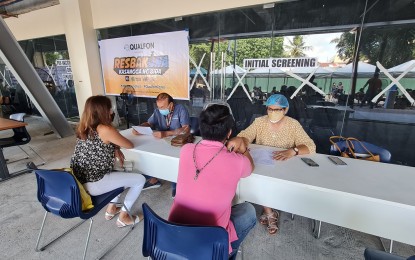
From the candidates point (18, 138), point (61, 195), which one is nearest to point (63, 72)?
point (18, 138)

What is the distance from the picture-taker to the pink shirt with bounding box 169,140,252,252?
0.93 meters

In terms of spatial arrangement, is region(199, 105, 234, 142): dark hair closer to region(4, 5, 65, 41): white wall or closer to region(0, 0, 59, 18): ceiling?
region(4, 5, 65, 41): white wall

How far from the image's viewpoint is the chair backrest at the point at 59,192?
1.25 m

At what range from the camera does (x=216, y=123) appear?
0.97 metres

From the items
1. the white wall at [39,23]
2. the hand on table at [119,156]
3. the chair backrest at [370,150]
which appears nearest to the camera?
the chair backrest at [370,150]

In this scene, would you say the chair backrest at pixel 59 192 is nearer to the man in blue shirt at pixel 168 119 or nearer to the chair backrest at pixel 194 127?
the man in blue shirt at pixel 168 119

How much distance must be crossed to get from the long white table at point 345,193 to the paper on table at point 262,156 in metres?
0.06

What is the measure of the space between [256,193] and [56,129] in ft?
14.9

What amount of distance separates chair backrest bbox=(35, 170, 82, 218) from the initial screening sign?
2.59m

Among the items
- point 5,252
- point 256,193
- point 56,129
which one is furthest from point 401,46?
point 56,129

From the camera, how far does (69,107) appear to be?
5.67 meters

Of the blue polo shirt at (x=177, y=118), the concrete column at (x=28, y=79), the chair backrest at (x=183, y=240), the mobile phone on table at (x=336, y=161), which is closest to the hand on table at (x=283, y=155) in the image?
the mobile phone on table at (x=336, y=161)

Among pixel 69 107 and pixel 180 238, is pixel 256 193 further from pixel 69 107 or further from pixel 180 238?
pixel 69 107

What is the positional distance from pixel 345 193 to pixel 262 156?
54cm
